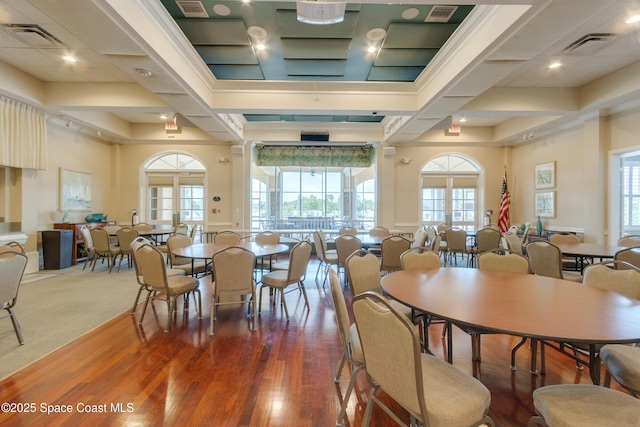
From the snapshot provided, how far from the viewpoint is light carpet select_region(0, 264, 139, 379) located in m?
2.62

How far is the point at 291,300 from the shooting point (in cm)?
419

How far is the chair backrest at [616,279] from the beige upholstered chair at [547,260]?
1.01 m

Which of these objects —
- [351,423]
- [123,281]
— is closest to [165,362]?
[351,423]

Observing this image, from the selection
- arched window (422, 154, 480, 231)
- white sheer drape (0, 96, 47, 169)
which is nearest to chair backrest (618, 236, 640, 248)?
arched window (422, 154, 480, 231)

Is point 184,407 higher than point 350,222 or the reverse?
the reverse

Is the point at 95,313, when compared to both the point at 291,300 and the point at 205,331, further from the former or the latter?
the point at 291,300

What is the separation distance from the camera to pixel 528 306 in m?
1.66

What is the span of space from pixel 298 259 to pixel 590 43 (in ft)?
14.9

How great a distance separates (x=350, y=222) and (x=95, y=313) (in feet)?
22.4

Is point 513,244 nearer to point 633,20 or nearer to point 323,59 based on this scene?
point 633,20

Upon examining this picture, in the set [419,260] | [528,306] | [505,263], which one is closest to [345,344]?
[528,306]

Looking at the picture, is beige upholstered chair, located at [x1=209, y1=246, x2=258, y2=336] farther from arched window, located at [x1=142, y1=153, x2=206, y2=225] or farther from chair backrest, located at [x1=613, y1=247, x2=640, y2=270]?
arched window, located at [x1=142, y1=153, x2=206, y2=225]

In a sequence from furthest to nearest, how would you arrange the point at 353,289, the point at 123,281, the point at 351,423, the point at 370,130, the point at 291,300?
the point at 370,130, the point at 123,281, the point at 291,300, the point at 353,289, the point at 351,423

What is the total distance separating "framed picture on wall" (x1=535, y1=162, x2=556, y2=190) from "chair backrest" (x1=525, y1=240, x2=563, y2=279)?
4028 millimetres
